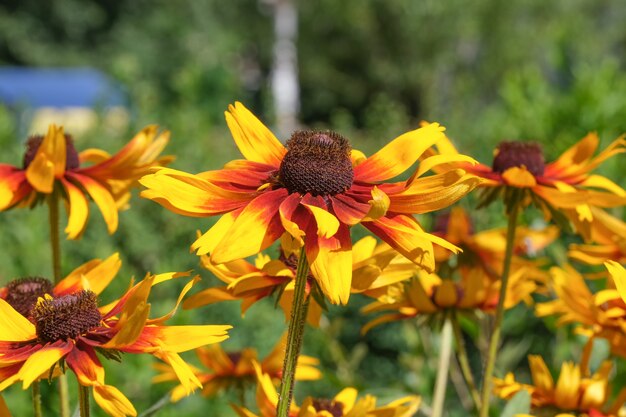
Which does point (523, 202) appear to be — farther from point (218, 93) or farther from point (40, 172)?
point (218, 93)

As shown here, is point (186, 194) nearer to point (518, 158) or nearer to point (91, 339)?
point (91, 339)

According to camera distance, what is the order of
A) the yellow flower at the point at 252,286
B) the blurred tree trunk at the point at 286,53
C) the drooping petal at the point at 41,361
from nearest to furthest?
the drooping petal at the point at 41,361
the yellow flower at the point at 252,286
the blurred tree trunk at the point at 286,53

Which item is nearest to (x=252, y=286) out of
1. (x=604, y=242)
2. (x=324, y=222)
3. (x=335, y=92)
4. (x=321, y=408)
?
(x=321, y=408)

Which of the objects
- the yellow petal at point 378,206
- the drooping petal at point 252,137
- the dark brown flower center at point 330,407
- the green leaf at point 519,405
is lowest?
the dark brown flower center at point 330,407

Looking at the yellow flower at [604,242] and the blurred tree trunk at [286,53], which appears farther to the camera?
the blurred tree trunk at [286,53]

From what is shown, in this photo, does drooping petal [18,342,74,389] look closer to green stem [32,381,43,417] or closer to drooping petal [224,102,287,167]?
green stem [32,381,43,417]

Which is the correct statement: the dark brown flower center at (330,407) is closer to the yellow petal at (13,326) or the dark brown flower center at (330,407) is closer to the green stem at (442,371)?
the green stem at (442,371)

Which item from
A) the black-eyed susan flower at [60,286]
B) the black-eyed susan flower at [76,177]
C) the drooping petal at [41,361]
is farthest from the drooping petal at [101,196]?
the drooping petal at [41,361]
